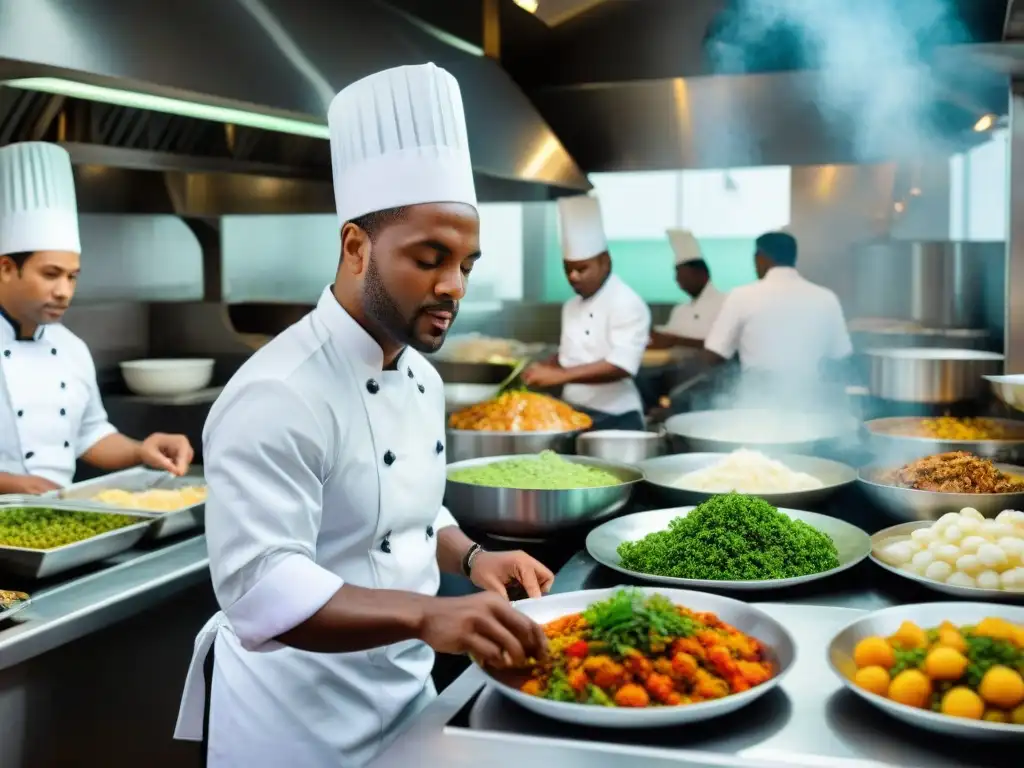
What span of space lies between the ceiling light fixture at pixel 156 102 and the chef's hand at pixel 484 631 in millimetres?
1079

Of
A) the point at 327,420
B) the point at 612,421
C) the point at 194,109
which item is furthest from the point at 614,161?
the point at 327,420

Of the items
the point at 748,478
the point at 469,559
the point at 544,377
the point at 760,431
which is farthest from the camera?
the point at 544,377

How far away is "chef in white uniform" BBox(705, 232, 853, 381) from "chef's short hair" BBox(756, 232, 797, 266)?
9.2 inches

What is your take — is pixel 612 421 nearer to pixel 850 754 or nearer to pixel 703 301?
pixel 703 301

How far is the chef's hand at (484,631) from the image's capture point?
52.5 inches

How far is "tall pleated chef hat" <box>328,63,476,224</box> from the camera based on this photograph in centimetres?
162

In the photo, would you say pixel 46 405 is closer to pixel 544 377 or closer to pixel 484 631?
pixel 544 377

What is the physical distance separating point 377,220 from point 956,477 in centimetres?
159

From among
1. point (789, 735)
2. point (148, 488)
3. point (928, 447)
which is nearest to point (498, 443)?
point (148, 488)

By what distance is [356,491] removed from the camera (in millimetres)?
1629

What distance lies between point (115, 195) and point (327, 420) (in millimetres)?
3469

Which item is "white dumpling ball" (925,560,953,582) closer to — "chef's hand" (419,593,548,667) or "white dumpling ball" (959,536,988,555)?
"white dumpling ball" (959,536,988,555)

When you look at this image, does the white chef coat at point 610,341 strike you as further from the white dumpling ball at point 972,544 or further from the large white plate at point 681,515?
the white dumpling ball at point 972,544

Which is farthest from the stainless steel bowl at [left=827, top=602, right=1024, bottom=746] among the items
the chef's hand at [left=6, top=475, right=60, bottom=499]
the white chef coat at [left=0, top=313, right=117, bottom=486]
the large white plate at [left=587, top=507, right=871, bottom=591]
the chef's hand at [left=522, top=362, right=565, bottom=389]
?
the chef's hand at [left=522, top=362, right=565, bottom=389]
